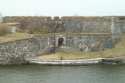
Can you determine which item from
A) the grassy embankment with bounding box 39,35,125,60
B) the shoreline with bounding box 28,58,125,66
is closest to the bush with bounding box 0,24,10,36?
the grassy embankment with bounding box 39,35,125,60

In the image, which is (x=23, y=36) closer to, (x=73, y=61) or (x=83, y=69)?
(x=73, y=61)

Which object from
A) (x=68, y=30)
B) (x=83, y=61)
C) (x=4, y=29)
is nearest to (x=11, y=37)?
(x=4, y=29)

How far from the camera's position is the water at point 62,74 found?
22.3 metres

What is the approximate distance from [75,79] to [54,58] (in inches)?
232

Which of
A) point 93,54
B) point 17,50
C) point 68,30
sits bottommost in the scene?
point 93,54

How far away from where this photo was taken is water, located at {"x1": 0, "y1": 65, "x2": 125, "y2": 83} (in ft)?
73.0

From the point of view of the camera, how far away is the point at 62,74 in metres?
23.9

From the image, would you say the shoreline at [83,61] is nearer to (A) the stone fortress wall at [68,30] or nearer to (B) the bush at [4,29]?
(A) the stone fortress wall at [68,30]

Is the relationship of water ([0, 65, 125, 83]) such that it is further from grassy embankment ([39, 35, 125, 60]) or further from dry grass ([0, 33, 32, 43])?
dry grass ([0, 33, 32, 43])

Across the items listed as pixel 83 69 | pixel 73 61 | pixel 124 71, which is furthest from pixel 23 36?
pixel 124 71

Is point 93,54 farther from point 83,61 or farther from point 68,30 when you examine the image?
point 68,30

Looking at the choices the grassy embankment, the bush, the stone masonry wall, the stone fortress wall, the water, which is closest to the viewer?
the water

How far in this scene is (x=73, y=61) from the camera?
2753 centimetres

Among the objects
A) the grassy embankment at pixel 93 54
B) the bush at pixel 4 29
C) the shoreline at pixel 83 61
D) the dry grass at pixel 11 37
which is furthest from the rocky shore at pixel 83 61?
the bush at pixel 4 29
